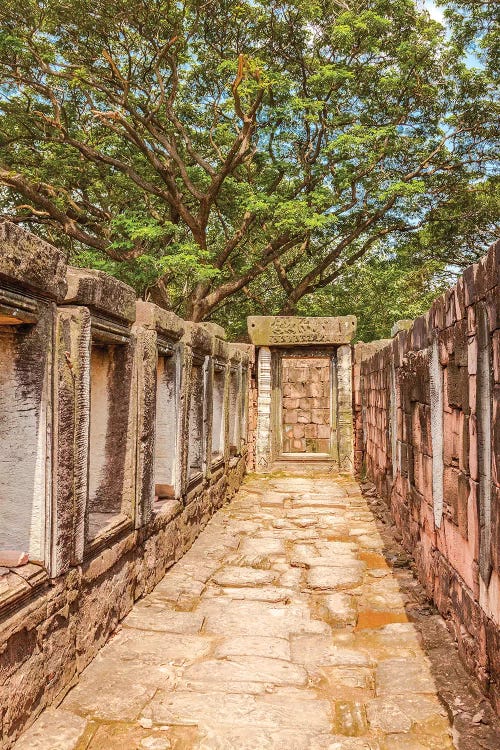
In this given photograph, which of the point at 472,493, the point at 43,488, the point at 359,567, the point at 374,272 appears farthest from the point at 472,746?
the point at 374,272

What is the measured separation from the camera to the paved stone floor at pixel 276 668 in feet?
9.11

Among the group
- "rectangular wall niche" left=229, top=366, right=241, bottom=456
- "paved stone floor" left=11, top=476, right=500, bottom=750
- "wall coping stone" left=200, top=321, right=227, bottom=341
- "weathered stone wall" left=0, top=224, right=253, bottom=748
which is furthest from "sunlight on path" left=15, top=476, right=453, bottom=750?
"rectangular wall niche" left=229, top=366, right=241, bottom=456

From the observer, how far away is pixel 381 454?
340 inches

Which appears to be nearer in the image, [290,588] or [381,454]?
[290,588]

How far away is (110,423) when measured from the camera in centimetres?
439

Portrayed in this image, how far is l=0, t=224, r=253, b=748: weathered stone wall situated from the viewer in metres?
2.76

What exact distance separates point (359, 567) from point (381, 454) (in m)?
3.23

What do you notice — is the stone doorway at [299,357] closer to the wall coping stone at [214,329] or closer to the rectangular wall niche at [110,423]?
the wall coping stone at [214,329]

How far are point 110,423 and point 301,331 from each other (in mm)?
7558

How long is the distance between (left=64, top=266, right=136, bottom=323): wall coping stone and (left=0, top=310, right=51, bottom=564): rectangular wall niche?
41 centimetres

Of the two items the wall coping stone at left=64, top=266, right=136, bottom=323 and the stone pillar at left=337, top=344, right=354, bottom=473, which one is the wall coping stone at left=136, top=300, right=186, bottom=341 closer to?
the wall coping stone at left=64, top=266, right=136, bottom=323

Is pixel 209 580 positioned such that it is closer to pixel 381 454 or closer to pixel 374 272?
pixel 381 454

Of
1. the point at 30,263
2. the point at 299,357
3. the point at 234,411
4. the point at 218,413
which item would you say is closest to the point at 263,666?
the point at 30,263

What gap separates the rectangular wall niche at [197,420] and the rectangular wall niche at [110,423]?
2.19 meters
